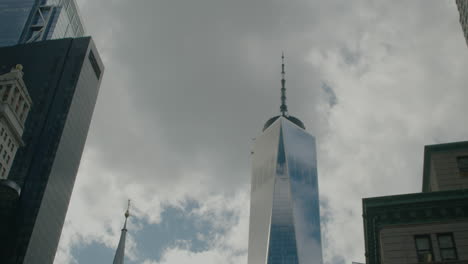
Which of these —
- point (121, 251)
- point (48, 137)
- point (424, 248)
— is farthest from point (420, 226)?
point (48, 137)

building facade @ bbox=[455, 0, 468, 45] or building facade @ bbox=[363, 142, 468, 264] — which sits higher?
building facade @ bbox=[455, 0, 468, 45]

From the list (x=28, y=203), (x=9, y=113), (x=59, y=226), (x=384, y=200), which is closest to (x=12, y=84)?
(x=9, y=113)

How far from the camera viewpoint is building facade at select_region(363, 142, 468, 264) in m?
46.3

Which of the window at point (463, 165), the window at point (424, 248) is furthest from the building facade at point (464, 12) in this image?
the window at point (424, 248)

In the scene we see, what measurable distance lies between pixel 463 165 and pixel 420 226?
922 centimetres

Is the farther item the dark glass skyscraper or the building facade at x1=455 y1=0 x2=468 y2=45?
the dark glass skyscraper

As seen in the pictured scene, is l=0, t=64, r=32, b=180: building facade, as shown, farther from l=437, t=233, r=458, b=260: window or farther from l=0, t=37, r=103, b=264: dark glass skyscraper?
l=437, t=233, r=458, b=260: window

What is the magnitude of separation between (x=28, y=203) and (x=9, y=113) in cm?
5966

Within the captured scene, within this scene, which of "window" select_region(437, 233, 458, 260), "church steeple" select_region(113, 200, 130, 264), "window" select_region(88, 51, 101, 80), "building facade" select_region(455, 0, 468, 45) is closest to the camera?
"window" select_region(437, 233, 458, 260)

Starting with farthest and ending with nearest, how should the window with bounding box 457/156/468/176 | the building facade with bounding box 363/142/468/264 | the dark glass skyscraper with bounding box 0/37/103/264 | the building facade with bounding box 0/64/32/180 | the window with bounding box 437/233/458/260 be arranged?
the dark glass skyscraper with bounding box 0/37/103/264 < the building facade with bounding box 0/64/32/180 < the window with bounding box 457/156/468/176 < the building facade with bounding box 363/142/468/264 < the window with bounding box 437/233/458/260

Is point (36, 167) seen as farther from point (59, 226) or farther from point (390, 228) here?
point (390, 228)

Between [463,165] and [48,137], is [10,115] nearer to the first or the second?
[48,137]

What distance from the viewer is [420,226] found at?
1886 inches

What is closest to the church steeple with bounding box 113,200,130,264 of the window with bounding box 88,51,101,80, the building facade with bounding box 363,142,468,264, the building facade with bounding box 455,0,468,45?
the window with bounding box 88,51,101,80
